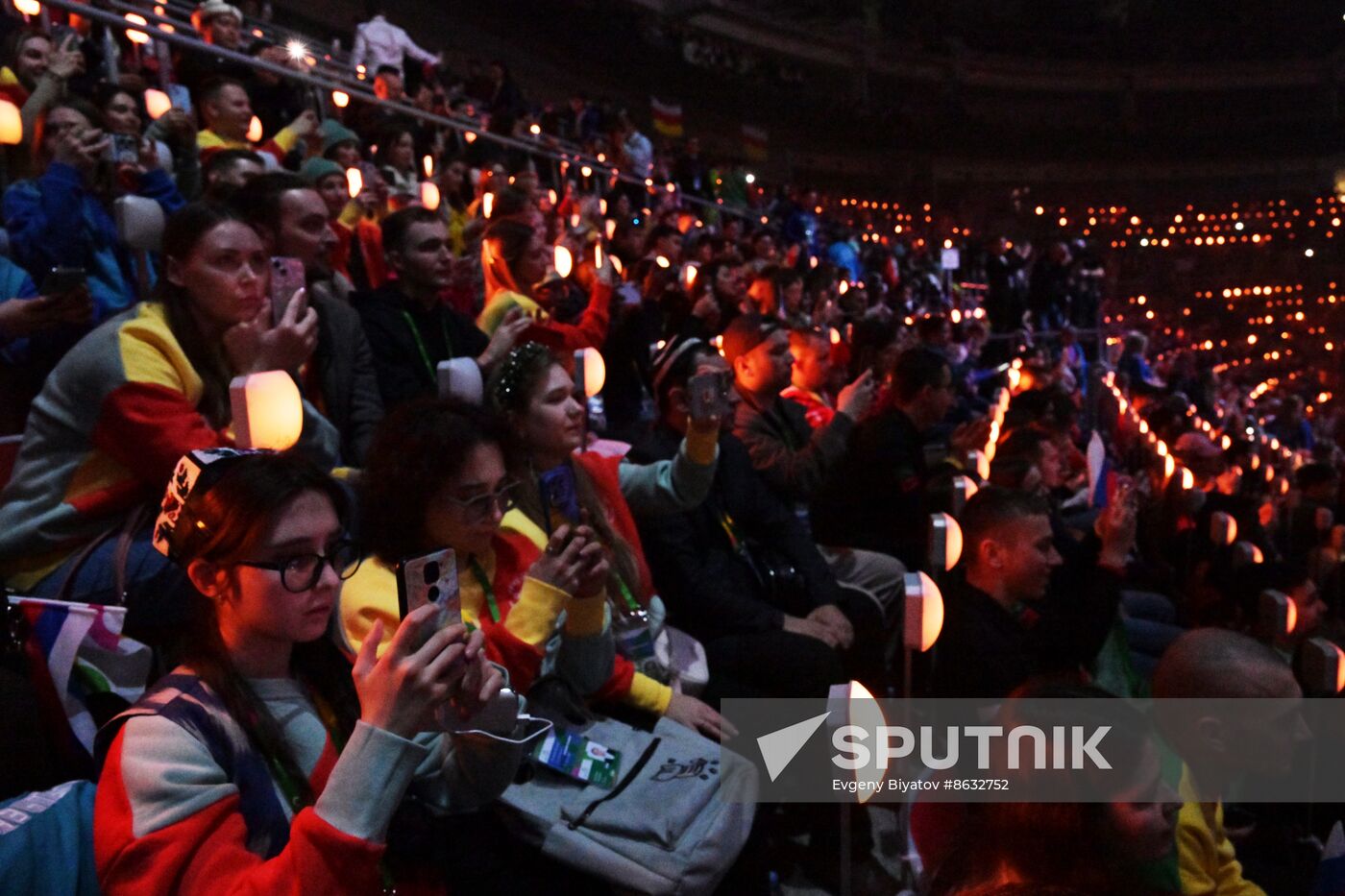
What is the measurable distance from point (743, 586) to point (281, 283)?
1.32 metres

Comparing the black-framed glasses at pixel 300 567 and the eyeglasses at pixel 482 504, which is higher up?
the black-framed glasses at pixel 300 567

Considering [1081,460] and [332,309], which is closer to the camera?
[332,309]

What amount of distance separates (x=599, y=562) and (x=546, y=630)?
131mm

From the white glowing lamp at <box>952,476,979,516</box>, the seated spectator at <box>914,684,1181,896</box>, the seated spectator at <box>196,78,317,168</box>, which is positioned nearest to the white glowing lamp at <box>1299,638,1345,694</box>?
the white glowing lamp at <box>952,476,979,516</box>

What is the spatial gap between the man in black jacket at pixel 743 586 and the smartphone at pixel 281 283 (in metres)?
1.04

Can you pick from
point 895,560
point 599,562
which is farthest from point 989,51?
point 599,562

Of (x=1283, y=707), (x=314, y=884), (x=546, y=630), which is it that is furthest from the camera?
(x=1283, y=707)

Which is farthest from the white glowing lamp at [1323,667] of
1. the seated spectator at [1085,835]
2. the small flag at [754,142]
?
the small flag at [754,142]

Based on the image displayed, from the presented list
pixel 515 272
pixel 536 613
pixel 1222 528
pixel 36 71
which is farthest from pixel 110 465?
pixel 1222 528

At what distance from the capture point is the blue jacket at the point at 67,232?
2.62 meters

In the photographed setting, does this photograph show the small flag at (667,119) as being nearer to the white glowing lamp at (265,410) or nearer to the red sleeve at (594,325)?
the red sleeve at (594,325)

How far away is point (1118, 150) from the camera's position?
20312mm

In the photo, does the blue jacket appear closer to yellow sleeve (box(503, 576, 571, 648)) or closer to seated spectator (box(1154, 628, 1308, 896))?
yellow sleeve (box(503, 576, 571, 648))

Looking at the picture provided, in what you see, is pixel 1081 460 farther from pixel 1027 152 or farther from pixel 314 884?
pixel 1027 152
